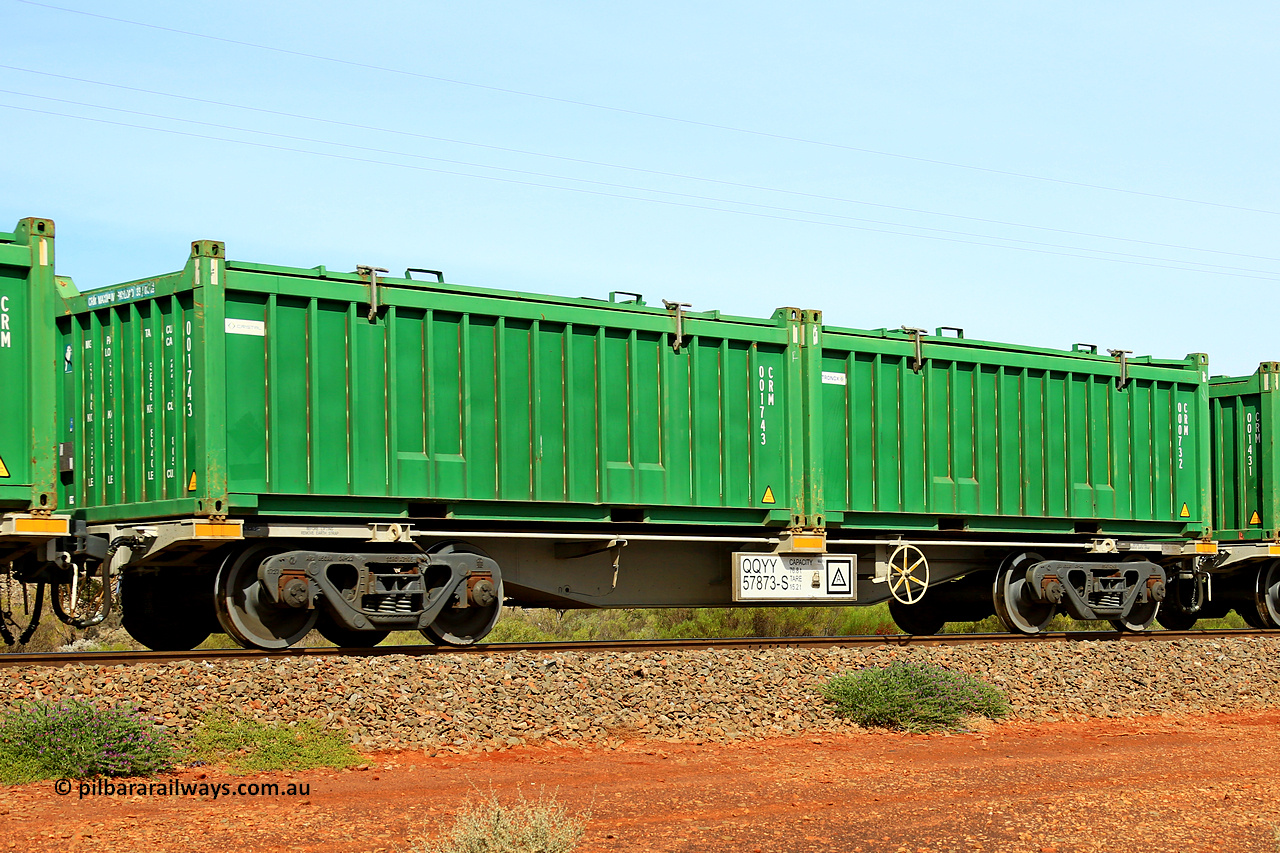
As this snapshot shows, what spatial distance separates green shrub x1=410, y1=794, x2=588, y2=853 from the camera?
6.61 m

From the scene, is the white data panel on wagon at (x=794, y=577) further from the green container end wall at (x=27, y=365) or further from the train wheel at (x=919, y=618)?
the green container end wall at (x=27, y=365)

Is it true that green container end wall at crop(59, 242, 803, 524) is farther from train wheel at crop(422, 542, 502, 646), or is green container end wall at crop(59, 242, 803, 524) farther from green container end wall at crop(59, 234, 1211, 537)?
train wheel at crop(422, 542, 502, 646)

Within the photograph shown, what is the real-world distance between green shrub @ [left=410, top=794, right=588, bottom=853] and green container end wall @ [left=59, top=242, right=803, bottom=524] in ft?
18.5

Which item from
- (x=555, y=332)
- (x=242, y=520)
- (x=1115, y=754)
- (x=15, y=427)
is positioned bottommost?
(x=1115, y=754)

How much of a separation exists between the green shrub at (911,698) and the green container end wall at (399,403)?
124 inches

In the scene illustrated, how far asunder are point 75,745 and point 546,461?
5.84 m

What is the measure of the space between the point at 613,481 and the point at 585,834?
666 centimetres

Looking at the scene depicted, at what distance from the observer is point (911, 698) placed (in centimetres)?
1157

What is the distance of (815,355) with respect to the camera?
15.3 m

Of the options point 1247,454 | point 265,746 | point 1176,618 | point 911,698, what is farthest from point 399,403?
point 1247,454

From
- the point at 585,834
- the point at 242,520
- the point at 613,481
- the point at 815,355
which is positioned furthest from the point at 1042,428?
the point at 585,834

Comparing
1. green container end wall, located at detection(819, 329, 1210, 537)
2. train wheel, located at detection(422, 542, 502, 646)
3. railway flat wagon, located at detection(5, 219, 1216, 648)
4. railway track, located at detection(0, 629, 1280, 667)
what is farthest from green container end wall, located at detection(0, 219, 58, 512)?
green container end wall, located at detection(819, 329, 1210, 537)

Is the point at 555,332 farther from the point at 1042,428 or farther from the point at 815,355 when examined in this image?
the point at 1042,428

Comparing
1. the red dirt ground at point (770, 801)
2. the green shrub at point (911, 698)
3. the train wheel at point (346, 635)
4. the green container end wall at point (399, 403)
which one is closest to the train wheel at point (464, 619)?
the green container end wall at point (399, 403)
